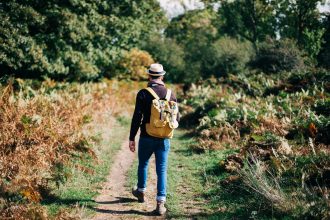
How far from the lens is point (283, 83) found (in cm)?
1756

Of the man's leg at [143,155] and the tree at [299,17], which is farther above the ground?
the tree at [299,17]

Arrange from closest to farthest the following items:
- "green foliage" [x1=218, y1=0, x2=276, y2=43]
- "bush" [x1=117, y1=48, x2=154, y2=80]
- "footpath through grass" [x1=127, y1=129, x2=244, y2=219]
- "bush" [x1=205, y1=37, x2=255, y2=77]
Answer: "footpath through grass" [x1=127, y1=129, x2=244, y2=219], "bush" [x1=205, y1=37, x2=255, y2=77], "bush" [x1=117, y1=48, x2=154, y2=80], "green foliage" [x1=218, y1=0, x2=276, y2=43]

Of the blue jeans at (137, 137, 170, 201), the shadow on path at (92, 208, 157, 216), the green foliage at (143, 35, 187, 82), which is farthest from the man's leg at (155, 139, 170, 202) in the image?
the green foliage at (143, 35, 187, 82)

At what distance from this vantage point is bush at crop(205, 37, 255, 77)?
93.7 feet

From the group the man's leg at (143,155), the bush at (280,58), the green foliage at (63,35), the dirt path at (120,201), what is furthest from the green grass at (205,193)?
the bush at (280,58)

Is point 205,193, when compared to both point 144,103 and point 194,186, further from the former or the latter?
point 144,103

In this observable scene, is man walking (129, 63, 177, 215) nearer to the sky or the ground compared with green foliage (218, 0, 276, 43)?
nearer to the ground

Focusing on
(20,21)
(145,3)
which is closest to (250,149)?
(20,21)

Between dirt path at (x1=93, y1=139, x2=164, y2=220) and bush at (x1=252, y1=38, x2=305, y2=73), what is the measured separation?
1601 centimetres

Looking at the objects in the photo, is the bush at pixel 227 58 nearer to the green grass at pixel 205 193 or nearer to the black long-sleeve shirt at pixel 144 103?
the green grass at pixel 205 193

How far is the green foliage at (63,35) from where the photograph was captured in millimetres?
16250

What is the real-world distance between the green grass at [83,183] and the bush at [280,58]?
14.8 m

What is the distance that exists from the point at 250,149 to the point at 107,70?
69.2 ft

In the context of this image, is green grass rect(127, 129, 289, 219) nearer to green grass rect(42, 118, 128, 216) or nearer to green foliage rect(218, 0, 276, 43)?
green grass rect(42, 118, 128, 216)
